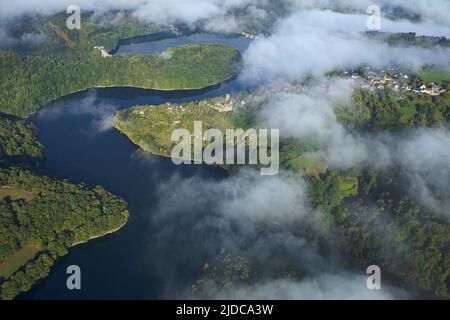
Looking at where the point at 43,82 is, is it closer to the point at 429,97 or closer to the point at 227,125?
the point at 227,125

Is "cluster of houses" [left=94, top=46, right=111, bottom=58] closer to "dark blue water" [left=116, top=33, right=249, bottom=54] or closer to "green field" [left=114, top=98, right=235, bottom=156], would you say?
"dark blue water" [left=116, top=33, right=249, bottom=54]

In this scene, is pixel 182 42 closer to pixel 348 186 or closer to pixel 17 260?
pixel 348 186

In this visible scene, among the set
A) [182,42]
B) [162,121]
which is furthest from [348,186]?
[182,42]

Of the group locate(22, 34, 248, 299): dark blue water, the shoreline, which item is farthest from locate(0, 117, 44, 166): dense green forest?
the shoreline

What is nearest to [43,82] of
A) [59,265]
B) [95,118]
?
[95,118]
